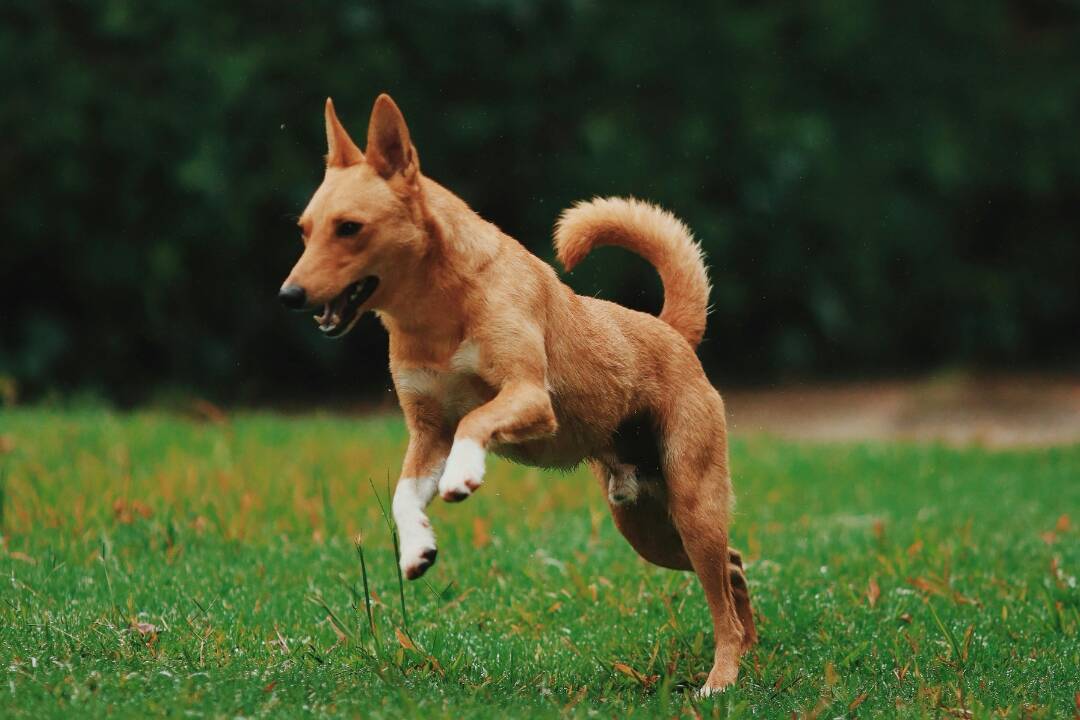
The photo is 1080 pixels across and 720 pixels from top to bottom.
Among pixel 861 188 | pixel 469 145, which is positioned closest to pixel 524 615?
pixel 469 145

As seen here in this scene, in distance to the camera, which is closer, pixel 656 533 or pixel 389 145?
pixel 389 145

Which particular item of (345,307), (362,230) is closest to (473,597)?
(345,307)

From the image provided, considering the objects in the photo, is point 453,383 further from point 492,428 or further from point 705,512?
point 705,512

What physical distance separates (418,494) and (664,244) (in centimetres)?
140

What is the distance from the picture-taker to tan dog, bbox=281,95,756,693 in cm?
366

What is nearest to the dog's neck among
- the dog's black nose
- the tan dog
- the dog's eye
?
the tan dog

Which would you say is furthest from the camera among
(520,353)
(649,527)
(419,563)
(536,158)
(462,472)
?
(536,158)

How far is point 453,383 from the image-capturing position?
3.87 meters

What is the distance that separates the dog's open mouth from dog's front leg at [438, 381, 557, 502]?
418 millimetres

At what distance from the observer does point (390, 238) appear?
372 centimetres

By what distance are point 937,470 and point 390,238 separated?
21.2ft

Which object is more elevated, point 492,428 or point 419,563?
point 492,428

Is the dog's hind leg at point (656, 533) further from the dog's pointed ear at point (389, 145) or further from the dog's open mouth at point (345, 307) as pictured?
the dog's pointed ear at point (389, 145)

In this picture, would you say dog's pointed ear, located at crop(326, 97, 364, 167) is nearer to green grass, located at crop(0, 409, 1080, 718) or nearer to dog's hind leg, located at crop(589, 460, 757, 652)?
green grass, located at crop(0, 409, 1080, 718)
